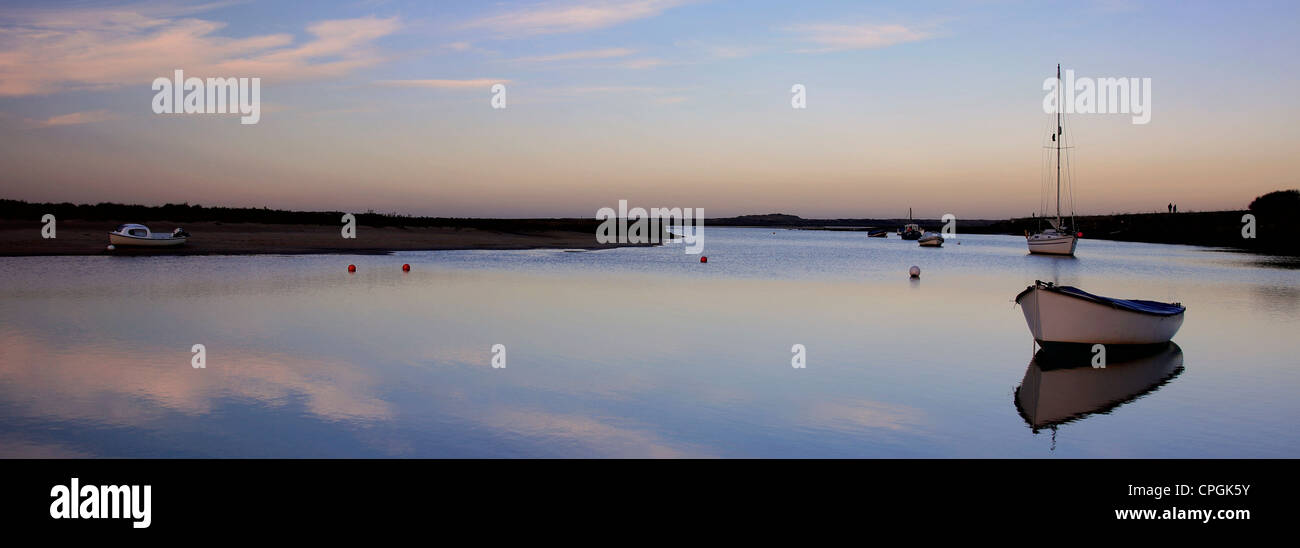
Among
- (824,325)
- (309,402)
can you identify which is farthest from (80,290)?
(824,325)

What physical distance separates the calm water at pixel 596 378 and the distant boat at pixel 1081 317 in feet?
2.32

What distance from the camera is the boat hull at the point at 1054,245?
59906mm

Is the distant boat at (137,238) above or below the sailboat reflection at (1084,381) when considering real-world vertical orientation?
above

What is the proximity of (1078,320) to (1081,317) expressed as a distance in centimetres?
7

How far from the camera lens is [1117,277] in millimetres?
38312

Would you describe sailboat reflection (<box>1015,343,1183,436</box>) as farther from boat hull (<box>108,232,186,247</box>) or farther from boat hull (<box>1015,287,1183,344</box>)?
boat hull (<box>108,232,186,247</box>)

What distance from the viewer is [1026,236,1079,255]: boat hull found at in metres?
59.9

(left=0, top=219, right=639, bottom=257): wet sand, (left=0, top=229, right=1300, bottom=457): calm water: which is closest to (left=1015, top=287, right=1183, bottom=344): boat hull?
→ (left=0, top=229, right=1300, bottom=457): calm water

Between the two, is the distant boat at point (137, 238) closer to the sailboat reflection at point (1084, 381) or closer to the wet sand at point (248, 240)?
the wet sand at point (248, 240)
